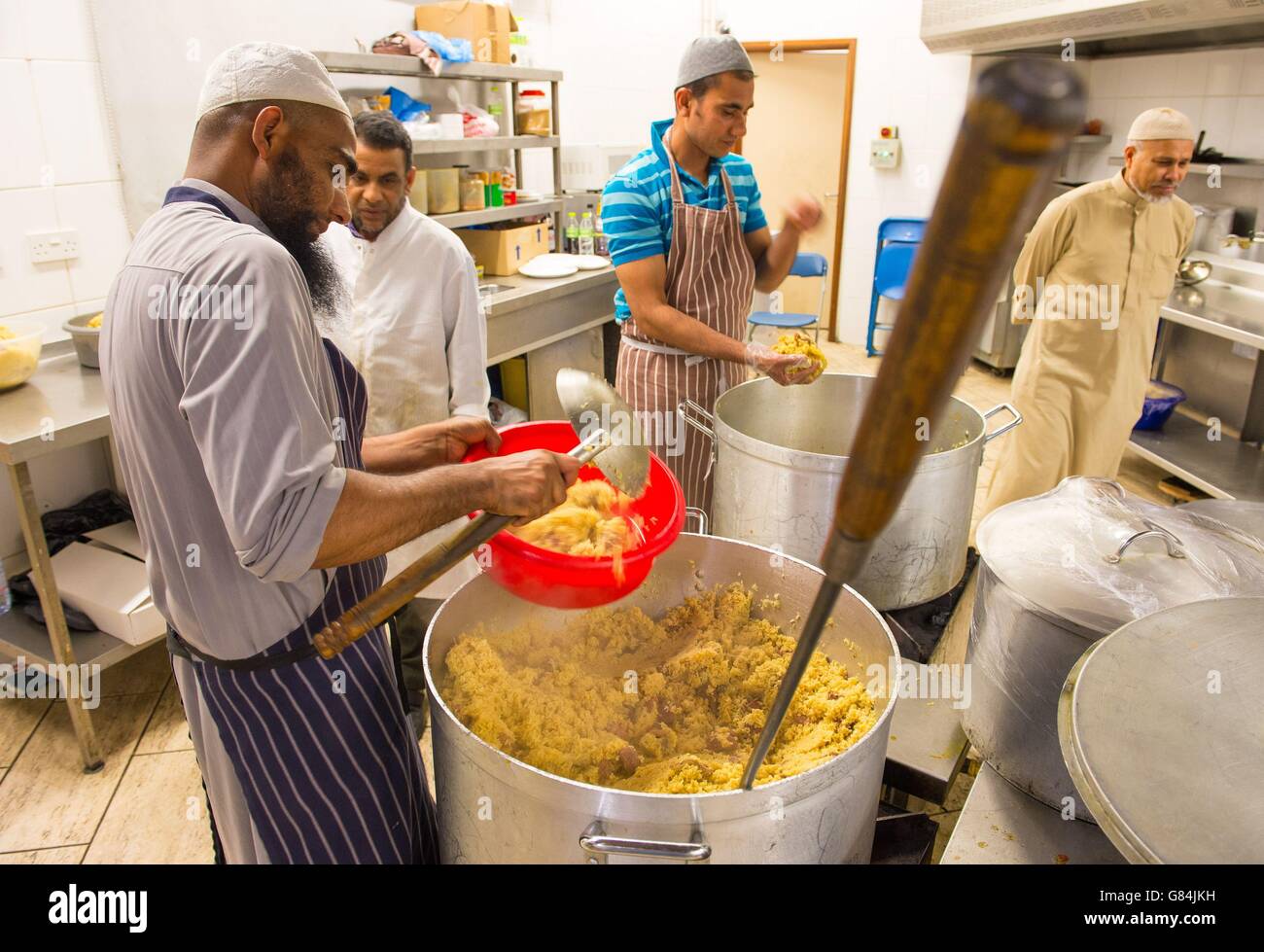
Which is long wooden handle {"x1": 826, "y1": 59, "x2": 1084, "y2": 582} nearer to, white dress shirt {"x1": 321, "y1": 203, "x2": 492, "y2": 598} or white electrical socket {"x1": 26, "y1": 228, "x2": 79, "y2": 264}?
white dress shirt {"x1": 321, "y1": 203, "x2": 492, "y2": 598}

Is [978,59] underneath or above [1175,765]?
above

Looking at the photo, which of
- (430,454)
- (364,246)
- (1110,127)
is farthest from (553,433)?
(1110,127)

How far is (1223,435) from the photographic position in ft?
15.1

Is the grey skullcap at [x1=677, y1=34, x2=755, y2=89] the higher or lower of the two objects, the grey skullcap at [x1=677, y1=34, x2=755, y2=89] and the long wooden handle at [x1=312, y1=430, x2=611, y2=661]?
the higher

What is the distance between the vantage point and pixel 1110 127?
18.4 feet

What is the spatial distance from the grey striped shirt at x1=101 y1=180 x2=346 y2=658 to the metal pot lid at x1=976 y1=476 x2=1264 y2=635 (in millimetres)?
971

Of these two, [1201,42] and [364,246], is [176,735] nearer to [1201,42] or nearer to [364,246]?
[364,246]

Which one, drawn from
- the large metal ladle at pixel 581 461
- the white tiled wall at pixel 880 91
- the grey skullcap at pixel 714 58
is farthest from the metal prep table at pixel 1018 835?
the white tiled wall at pixel 880 91

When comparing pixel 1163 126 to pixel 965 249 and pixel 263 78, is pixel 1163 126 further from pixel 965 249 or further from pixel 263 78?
pixel 965 249

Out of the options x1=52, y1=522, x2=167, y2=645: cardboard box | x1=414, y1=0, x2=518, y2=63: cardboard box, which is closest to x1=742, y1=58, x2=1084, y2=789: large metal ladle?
x1=52, y1=522, x2=167, y2=645: cardboard box


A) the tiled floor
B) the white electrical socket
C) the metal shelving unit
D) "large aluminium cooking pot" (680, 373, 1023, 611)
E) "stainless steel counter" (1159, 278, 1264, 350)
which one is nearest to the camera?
"large aluminium cooking pot" (680, 373, 1023, 611)

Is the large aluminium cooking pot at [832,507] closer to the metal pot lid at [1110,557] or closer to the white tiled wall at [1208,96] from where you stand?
the metal pot lid at [1110,557]

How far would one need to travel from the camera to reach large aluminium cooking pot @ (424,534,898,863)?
916 millimetres

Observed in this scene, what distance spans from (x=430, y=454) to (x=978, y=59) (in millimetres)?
6393
